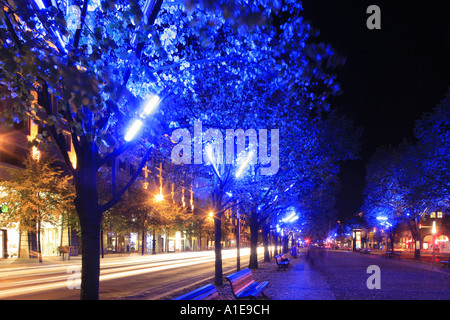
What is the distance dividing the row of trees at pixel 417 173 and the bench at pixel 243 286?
20.3 metres

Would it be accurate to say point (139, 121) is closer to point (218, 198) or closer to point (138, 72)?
point (138, 72)

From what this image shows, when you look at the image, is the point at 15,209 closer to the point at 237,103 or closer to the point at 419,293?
the point at 237,103

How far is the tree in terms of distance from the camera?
32.9 metres

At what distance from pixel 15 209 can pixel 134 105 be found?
94.3 ft

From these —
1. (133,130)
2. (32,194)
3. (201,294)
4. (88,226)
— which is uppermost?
(133,130)

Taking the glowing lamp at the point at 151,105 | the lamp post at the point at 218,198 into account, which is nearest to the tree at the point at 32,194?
the lamp post at the point at 218,198

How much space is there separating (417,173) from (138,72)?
2983 cm

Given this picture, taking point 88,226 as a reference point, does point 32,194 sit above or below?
above

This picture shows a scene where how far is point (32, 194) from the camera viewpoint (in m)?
33.4

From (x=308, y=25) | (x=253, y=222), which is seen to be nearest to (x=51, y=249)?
(x=253, y=222)

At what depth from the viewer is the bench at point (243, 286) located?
402 inches

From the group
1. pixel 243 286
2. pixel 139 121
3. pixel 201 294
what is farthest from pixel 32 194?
pixel 201 294

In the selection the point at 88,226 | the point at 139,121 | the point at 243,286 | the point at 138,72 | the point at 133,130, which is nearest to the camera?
the point at 138,72

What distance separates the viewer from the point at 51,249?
1859 inches
